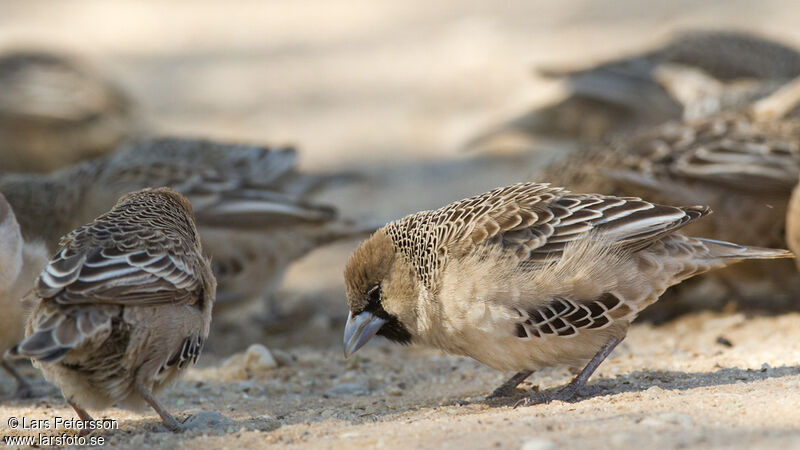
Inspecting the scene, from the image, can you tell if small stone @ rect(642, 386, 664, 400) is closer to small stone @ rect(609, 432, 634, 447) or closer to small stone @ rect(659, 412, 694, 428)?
small stone @ rect(659, 412, 694, 428)

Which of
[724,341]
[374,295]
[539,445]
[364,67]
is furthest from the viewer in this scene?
[364,67]

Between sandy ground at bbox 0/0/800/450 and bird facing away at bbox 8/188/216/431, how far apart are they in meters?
0.26

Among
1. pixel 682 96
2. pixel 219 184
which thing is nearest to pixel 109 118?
pixel 219 184

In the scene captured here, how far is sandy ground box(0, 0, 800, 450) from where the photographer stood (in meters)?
3.90

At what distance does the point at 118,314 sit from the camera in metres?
4.04

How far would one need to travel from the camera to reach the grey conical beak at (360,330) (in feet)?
15.5

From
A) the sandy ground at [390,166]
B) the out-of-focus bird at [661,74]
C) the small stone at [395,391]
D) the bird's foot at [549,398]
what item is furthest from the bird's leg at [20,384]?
the out-of-focus bird at [661,74]

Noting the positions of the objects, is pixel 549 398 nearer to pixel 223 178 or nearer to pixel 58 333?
pixel 58 333

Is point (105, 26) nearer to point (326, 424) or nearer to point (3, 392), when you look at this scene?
point (3, 392)

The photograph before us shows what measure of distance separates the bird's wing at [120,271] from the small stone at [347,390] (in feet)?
3.99

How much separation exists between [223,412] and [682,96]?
6533mm

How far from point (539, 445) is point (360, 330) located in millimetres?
1567

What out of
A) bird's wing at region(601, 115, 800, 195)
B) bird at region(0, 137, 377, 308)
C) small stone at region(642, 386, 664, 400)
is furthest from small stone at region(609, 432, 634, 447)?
bird at region(0, 137, 377, 308)

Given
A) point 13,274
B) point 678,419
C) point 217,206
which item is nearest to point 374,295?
point 678,419
